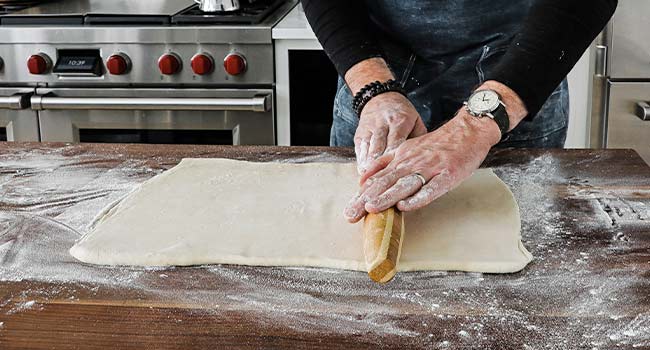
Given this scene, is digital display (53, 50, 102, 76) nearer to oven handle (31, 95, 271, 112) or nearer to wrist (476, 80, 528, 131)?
oven handle (31, 95, 271, 112)

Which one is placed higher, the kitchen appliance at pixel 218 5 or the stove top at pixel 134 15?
the kitchen appliance at pixel 218 5

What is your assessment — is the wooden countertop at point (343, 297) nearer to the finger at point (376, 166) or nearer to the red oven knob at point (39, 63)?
the finger at point (376, 166)

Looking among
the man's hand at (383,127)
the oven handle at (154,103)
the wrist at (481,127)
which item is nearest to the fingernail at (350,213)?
the man's hand at (383,127)

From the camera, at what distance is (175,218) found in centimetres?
101

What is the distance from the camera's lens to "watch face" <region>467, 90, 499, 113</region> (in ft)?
3.55

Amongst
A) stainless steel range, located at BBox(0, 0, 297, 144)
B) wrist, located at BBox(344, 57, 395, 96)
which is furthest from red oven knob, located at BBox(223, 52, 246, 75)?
wrist, located at BBox(344, 57, 395, 96)

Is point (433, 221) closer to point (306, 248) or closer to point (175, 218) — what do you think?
point (306, 248)

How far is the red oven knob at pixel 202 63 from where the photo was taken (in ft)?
6.38

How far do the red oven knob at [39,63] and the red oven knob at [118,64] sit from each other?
158 millimetres

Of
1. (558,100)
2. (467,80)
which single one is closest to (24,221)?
(467,80)

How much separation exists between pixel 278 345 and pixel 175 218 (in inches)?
13.3

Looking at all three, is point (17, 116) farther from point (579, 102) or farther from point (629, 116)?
point (629, 116)

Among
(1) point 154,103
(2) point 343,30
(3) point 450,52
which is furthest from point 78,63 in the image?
(3) point 450,52

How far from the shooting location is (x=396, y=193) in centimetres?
94
